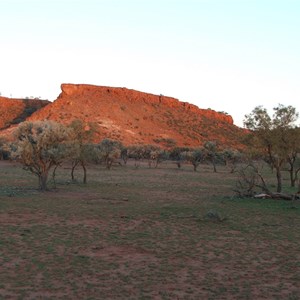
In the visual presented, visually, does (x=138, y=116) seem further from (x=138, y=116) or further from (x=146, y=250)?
(x=146, y=250)

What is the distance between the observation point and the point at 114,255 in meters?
11.7

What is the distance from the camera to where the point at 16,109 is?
116 metres

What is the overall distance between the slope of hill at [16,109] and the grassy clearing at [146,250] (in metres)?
90.7

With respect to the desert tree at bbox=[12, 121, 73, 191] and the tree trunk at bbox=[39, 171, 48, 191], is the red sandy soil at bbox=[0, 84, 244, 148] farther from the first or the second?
the desert tree at bbox=[12, 121, 73, 191]

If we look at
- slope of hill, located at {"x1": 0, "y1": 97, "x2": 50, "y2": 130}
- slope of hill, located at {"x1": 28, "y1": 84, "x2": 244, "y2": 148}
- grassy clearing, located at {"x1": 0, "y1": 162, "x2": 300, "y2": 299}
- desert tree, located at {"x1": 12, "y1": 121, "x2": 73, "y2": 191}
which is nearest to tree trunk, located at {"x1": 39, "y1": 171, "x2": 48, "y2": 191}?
desert tree, located at {"x1": 12, "y1": 121, "x2": 73, "y2": 191}

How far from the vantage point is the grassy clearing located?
29.2ft

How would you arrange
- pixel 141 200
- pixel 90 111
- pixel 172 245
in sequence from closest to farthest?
pixel 172 245 → pixel 141 200 → pixel 90 111

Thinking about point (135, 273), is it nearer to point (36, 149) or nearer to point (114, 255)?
point (114, 255)

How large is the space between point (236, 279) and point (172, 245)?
141 inches

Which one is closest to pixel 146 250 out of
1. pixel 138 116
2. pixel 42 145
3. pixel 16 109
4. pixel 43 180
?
pixel 42 145

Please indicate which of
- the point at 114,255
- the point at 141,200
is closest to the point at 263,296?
the point at 114,255

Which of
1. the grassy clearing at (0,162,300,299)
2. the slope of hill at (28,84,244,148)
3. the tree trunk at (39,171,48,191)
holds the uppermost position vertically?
the slope of hill at (28,84,244,148)

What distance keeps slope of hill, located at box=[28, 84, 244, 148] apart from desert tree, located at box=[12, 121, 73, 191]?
60.0 metres

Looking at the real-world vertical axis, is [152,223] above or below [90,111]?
below
